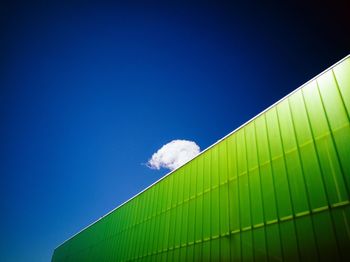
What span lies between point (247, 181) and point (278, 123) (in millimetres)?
3144

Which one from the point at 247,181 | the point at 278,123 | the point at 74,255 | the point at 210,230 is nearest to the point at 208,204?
the point at 210,230

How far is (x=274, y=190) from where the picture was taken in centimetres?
1149

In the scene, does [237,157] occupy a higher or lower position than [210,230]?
higher

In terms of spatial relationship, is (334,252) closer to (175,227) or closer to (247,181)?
(247,181)

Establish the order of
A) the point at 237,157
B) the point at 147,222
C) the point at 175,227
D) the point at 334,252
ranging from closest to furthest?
the point at 334,252
the point at 237,157
the point at 175,227
the point at 147,222

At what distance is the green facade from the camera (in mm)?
9438

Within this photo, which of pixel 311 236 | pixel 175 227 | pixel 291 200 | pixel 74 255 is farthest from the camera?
Result: pixel 74 255

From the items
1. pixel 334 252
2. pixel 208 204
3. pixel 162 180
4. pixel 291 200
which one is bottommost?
pixel 334 252

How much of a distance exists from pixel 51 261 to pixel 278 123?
49.6 meters

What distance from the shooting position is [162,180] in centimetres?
2138

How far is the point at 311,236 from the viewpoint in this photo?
9.42 metres

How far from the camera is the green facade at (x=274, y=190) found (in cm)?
944

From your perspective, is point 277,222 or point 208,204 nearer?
point 277,222

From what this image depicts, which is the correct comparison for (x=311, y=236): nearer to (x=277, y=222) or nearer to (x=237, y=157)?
(x=277, y=222)
